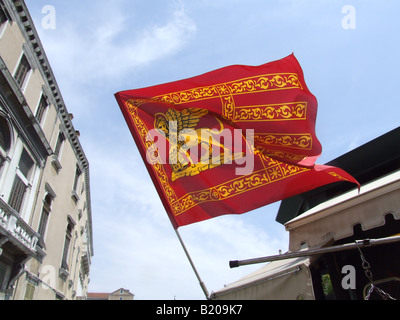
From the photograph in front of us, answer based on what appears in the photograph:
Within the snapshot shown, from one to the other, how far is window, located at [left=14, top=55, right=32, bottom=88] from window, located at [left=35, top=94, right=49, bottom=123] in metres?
1.66

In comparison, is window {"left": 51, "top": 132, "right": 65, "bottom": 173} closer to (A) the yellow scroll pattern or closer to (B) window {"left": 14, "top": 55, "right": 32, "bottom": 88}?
(B) window {"left": 14, "top": 55, "right": 32, "bottom": 88}

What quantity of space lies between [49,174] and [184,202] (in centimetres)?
1173

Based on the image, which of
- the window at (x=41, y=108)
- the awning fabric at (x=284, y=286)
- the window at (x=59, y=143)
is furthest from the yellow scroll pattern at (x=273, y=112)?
the window at (x=59, y=143)

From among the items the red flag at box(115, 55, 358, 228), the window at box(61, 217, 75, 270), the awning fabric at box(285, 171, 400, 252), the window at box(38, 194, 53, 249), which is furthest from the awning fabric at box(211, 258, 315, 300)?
the window at box(61, 217, 75, 270)

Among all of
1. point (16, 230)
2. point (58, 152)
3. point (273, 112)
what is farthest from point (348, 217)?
point (58, 152)

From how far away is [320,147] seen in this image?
4.23 meters

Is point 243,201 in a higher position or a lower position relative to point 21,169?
lower

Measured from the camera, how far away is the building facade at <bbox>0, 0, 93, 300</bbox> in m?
10.1

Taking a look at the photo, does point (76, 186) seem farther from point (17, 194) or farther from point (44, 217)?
point (17, 194)

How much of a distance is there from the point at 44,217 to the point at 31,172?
2431 mm

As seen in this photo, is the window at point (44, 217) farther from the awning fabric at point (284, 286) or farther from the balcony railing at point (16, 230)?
the awning fabric at point (284, 286)
